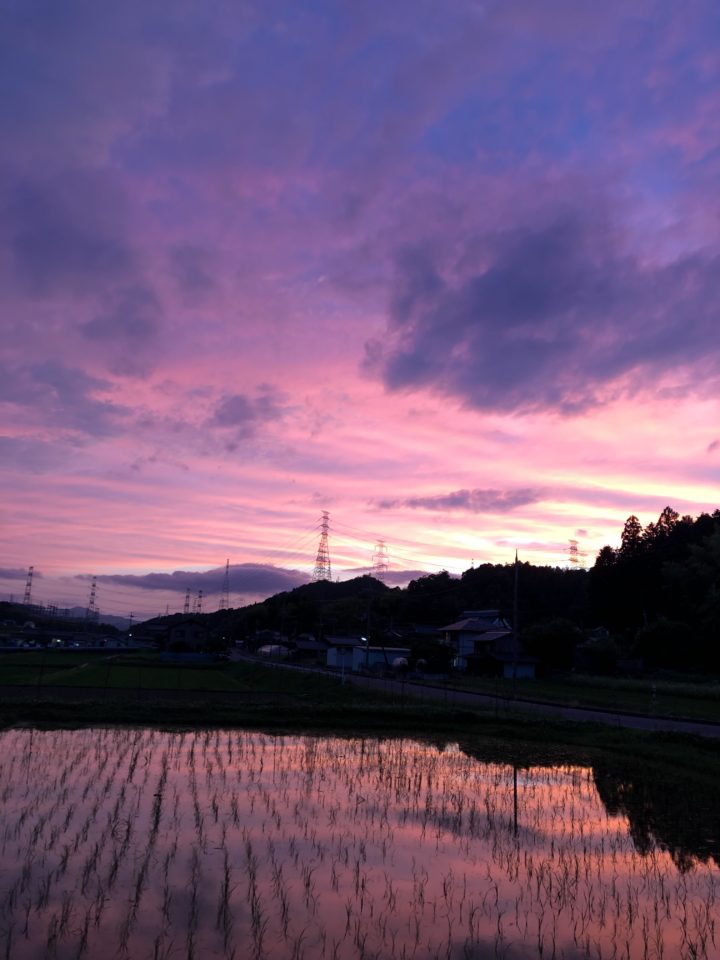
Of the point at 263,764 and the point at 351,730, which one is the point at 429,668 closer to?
the point at 351,730

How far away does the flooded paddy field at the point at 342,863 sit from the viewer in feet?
20.7

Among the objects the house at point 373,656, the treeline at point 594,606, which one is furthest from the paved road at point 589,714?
the house at point 373,656

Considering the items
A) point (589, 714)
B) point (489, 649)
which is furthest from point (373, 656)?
point (589, 714)

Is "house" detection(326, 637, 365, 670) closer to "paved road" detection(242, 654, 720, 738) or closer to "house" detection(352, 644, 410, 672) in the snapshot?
"house" detection(352, 644, 410, 672)

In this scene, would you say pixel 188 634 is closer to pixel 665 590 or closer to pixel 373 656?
pixel 373 656

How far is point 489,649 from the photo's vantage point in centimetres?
5647

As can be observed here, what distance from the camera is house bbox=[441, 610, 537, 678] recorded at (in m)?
50.2

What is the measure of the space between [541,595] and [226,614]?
4397 inches

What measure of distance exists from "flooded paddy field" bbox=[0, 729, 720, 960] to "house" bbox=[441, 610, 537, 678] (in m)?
31.8

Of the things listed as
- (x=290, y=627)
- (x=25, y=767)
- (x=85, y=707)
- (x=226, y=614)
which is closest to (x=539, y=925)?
(x=25, y=767)

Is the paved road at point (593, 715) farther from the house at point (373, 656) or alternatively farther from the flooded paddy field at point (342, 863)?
the house at point (373, 656)

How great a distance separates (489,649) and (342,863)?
49.9 m

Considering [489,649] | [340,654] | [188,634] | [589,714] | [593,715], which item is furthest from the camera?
[188,634]

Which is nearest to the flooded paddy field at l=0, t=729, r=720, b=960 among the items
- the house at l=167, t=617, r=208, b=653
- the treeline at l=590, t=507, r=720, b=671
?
the treeline at l=590, t=507, r=720, b=671
